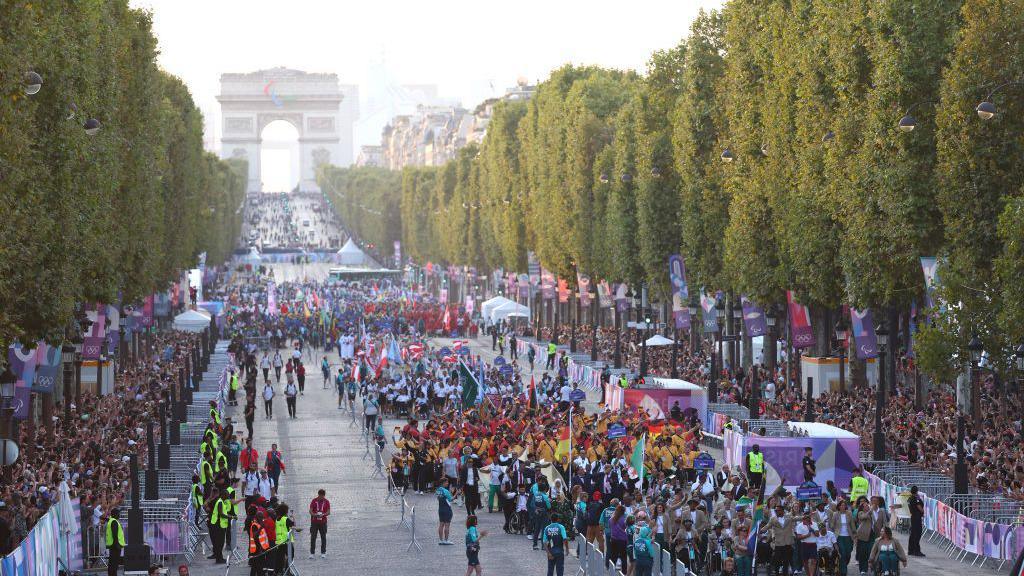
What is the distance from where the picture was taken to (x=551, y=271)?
86.4 metres

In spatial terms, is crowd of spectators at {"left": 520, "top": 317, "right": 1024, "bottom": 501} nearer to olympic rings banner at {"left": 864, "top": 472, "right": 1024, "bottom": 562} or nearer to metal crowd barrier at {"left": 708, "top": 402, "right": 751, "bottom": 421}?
metal crowd barrier at {"left": 708, "top": 402, "right": 751, "bottom": 421}

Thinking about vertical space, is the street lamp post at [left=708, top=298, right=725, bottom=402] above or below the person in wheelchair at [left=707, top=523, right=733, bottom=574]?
above

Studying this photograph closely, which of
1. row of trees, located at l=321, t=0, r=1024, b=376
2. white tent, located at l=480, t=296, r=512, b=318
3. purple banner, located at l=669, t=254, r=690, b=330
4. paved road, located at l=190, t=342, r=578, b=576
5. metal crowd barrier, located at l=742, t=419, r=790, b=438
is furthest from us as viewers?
white tent, located at l=480, t=296, r=512, b=318

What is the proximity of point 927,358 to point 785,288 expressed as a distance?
15.2 metres

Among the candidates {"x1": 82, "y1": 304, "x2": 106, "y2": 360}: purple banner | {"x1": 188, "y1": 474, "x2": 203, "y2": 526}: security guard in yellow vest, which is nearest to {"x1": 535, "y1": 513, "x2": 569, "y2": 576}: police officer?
{"x1": 188, "y1": 474, "x2": 203, "y2": 526}: security guard in yellow vest

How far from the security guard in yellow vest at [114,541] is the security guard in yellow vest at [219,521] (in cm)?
218

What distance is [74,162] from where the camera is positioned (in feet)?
107

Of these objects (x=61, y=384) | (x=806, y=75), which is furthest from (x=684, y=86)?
(x=61, y=384)

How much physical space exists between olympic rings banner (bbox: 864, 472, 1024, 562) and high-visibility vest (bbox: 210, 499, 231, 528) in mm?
11312

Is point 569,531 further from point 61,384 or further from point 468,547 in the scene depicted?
point 61,384

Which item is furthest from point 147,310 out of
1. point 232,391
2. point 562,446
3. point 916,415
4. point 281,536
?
point 281,536

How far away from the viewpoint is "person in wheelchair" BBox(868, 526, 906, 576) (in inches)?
979

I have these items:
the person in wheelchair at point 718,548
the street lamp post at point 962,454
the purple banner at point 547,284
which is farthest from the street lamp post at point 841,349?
the purple banner at point 547,284

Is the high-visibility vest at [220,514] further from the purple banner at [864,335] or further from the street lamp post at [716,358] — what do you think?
the street lamp post at [716,358]
